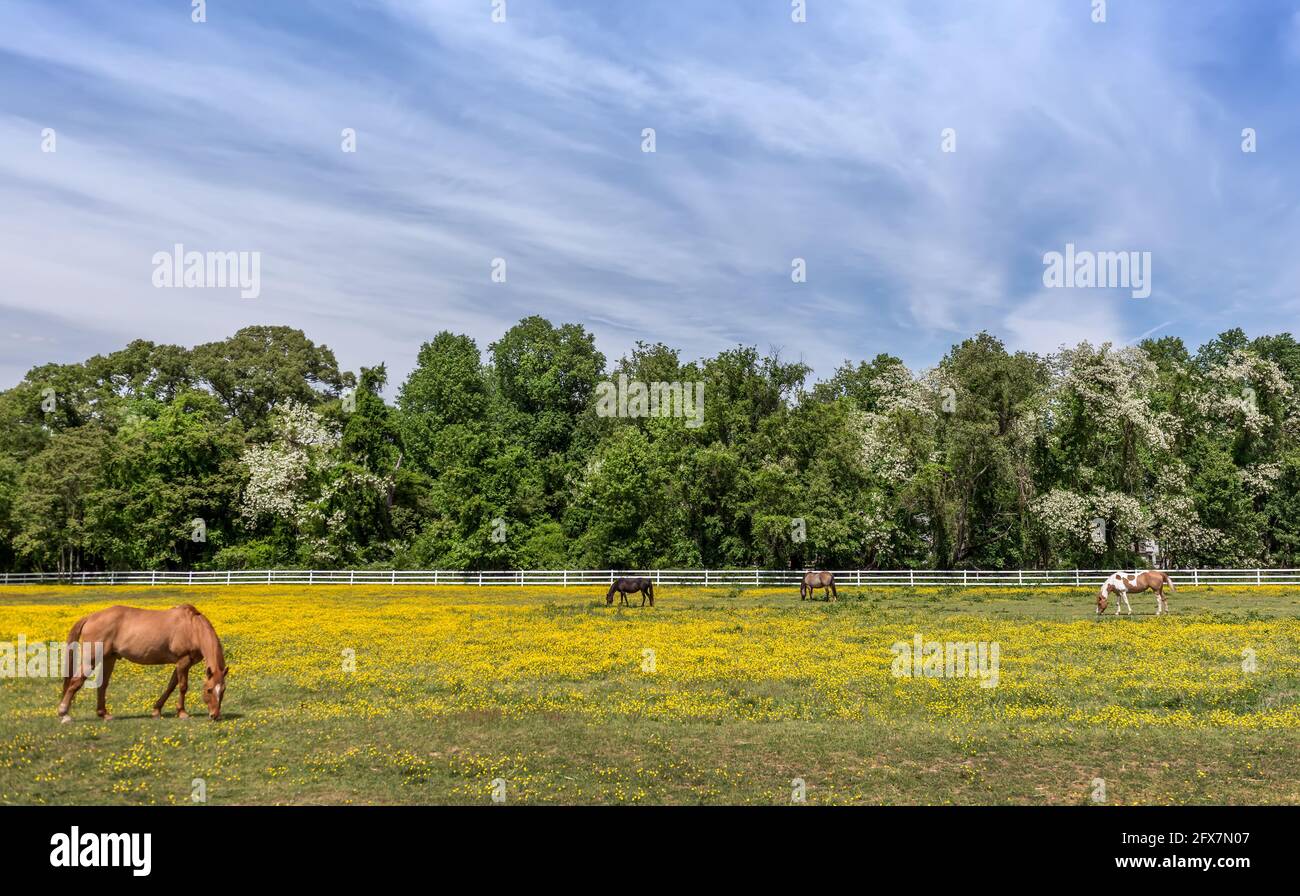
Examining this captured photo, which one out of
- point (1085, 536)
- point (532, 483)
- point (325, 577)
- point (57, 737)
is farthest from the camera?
point (532, 483)

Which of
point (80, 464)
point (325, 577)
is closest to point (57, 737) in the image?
point (325, 577)

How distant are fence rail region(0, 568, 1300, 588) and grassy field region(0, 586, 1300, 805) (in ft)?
71.1

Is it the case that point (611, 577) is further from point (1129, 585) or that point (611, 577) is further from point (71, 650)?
point (71, 650)

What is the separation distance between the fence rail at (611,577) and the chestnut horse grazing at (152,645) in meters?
40.4

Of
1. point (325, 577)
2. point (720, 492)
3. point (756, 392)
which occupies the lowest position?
point (325, 577)

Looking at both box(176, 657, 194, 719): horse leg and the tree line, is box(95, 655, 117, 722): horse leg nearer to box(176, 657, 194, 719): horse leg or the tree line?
box(176, 657, 194, 719): horse leg

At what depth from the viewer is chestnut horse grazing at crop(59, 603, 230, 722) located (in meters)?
14.2

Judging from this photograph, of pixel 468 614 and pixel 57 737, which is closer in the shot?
pixel 57 737

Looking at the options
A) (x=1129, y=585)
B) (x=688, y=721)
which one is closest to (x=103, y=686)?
(x=688, y=721)

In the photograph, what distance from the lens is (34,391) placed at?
76.8 metres

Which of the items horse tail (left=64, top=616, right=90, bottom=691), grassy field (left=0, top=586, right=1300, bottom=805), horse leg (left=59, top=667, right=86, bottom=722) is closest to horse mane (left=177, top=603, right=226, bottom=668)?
grassy field (left=0, top=586, right=1300, bottom=805)

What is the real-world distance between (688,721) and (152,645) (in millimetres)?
8615
